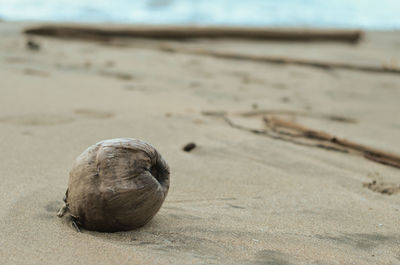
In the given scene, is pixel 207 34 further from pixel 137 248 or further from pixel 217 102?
pixel 137 248

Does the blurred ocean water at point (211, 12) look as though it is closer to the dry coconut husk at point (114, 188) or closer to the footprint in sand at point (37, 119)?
the footprint in sand at point (37, 119)

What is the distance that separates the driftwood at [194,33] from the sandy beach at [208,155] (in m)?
1.00

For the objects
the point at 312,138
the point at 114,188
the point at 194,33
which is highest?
the point at 114,188

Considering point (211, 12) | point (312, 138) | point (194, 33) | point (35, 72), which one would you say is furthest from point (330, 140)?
point (211, 12)

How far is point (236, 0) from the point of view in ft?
50.5

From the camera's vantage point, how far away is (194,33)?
25.5 ft

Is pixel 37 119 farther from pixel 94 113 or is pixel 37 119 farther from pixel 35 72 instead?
pixel 35 72

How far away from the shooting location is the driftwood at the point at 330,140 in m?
2.97

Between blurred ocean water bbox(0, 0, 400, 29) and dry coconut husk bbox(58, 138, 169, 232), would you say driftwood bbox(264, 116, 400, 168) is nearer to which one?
dry coconut husk bbox(58, 138, 169, 232)

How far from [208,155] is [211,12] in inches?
422

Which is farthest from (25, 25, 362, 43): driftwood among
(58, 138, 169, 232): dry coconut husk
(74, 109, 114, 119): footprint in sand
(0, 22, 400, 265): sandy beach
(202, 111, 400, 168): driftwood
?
(58, 138, 169, 232): dry coconut husk

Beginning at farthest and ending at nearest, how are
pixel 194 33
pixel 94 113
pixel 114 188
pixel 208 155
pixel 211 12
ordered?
pixel 211 12
pixel 194 33
pixel 94 113
pixel 208 155
pixel 114 188

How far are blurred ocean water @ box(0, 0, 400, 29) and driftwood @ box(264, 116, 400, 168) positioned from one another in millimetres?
7843

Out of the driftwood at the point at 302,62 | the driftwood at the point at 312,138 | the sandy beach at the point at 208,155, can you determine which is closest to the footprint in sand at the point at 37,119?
the sandy beach at the point at 208,155
